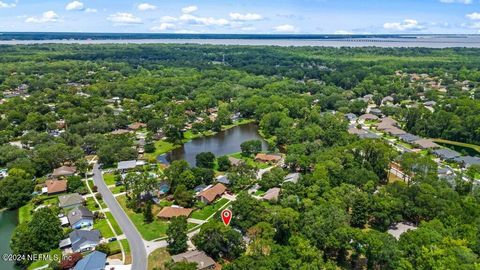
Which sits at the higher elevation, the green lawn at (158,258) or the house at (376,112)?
the house at (376,112)

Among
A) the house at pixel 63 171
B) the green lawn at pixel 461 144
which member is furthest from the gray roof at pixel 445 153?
the house at pixel 63 171

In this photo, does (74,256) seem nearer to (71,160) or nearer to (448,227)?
(71,160)

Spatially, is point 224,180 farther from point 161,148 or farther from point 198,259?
point 161,148

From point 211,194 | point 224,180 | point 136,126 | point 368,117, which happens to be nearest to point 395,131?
point 368,117

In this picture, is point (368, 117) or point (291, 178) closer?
point (291, 178)

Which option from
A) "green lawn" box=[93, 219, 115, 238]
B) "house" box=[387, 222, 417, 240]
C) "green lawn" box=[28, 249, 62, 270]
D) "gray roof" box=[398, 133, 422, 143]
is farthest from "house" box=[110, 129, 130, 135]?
"gray roof" box=[398, 133, 422, 143]

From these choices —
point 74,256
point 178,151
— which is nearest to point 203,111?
point 178,151

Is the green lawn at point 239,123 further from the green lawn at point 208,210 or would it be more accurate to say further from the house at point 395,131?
the green lawn at point 208,210
